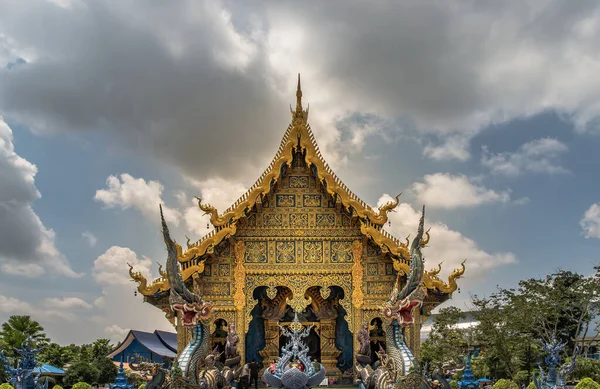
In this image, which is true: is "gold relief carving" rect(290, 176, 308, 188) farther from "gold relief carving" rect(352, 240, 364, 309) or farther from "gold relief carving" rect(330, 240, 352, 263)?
"gold relief carving" rect(352, 240, 364, 309)

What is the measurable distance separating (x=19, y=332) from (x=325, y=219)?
1544 centimetres

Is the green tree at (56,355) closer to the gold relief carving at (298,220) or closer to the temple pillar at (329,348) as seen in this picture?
the temple pillar at (329,348)

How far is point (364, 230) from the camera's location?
568 inches

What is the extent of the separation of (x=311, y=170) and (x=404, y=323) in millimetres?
5527

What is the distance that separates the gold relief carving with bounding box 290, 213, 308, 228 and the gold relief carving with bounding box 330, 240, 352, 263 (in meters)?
0.88

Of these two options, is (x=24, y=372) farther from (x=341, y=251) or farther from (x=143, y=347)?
(x=143, y=347)

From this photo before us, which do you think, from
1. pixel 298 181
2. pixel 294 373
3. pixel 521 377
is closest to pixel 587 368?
pixel 521 377

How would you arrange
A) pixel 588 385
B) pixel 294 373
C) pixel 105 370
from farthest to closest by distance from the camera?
pixel 105 370, pixel 588 385, pixel 294 373

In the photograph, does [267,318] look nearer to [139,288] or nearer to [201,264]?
[201,264]

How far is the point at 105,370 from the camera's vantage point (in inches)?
962

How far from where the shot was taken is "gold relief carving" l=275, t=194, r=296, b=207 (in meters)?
15.2

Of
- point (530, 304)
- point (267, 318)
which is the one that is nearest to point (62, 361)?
point (267, 318)

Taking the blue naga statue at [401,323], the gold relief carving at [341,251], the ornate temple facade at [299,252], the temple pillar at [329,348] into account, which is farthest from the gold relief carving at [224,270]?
the blue naga statue at [401,323]

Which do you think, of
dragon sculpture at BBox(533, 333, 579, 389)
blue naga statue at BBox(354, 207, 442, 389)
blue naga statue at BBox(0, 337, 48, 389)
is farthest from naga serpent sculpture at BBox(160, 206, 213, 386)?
dragon sculpture at BBox(533, 333, 579, 389)
